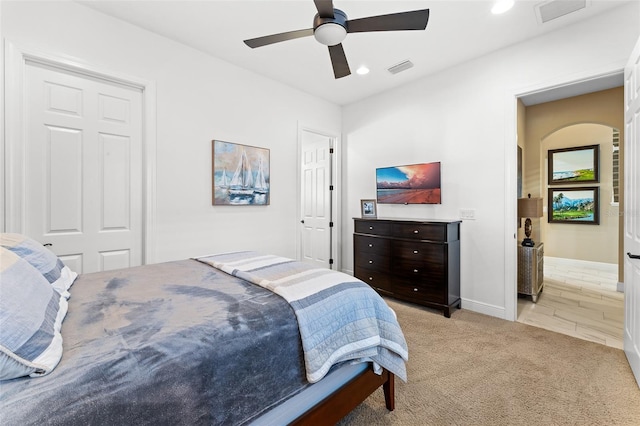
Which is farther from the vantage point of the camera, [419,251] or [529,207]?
[529,207]

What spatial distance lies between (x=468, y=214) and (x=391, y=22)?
233 cm

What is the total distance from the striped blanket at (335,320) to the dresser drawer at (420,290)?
1.78m

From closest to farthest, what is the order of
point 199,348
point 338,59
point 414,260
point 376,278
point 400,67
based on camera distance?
point 199,348
point 338,59
point 414,260
point 400,67
point 376,278

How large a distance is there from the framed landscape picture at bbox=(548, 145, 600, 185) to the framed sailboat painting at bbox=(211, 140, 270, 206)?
545 cm

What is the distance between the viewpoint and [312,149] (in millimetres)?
5051

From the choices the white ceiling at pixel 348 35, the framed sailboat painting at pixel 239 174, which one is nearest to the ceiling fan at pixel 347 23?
the white ceiling at pixel 348 35

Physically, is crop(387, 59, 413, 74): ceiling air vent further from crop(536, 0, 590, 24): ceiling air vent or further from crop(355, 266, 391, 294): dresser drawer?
crop(355, 266, 391, 294): dresser drawer

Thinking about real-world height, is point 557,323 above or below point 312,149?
below

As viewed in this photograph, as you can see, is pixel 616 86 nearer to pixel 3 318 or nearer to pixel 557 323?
pixel 557 323

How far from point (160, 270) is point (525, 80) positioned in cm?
379

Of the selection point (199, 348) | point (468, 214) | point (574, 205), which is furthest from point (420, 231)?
point (574, 205)

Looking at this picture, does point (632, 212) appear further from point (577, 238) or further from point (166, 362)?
point (577, 238)

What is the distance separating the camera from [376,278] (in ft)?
12.3

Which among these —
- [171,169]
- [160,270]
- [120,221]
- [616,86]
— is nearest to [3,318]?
[160,270]
